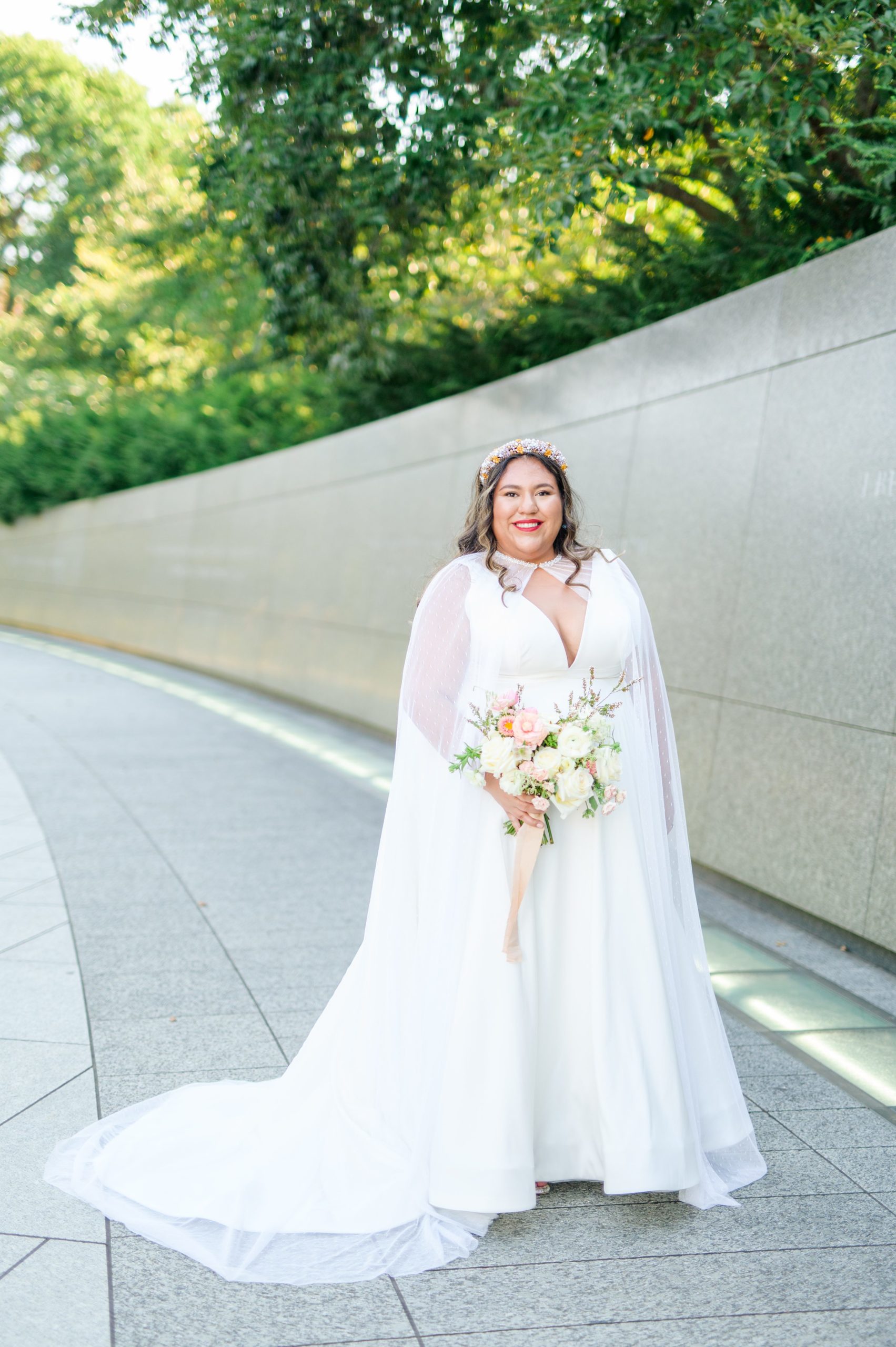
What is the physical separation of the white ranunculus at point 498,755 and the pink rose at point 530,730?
3cm

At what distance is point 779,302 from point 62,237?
26986 millimetres

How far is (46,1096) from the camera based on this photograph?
4.01 meters

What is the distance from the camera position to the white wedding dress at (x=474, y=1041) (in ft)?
10.8

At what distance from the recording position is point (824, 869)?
6.05m

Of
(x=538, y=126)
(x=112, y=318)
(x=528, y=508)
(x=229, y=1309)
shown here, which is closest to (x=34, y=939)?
(x=229, y=1309)

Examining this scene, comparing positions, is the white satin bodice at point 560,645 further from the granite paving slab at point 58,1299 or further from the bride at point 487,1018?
the granite paving slab at point 58,1299

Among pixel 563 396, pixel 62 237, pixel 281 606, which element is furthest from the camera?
pixel 62 237

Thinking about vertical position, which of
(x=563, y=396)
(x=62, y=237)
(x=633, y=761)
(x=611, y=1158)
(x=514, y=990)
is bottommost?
(x=611, y=1158)

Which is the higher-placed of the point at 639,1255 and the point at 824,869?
the point at 824,869

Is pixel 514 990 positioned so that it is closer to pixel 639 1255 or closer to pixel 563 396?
pixel 639 1255

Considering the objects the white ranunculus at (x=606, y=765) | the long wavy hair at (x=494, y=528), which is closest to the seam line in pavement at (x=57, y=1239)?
the white ranunculus at (x=606, y=765)

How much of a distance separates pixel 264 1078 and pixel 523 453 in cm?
227

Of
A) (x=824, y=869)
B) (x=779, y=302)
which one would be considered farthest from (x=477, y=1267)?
(x=779, y=302)

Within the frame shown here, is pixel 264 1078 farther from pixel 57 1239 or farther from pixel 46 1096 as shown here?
pixel 57 1239
